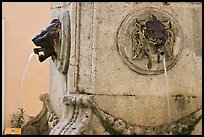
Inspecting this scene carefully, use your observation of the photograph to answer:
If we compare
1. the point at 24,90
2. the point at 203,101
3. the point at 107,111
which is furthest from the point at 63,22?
the point at 24,90

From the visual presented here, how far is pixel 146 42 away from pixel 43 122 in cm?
155

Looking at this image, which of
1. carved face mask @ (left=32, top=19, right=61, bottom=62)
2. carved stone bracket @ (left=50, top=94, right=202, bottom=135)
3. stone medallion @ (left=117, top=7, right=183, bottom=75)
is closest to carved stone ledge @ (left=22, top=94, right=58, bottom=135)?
carved face mask @ (left=32, top=19, right=61, bottom=62)

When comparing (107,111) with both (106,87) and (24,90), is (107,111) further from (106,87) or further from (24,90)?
(24,90)

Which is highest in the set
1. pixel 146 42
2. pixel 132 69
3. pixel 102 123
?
pixel 146 42

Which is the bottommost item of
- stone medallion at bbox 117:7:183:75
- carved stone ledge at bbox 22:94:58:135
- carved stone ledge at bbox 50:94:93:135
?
carved stone ledge at bbox 22:94:58:135

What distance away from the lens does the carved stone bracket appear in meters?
5.12

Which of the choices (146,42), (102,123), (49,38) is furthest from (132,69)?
(49,38)

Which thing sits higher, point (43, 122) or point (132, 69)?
point (132, 69)

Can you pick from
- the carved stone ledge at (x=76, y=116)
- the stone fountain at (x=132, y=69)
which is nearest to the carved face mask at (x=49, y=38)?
the stone fountain at (x=132, y=69)

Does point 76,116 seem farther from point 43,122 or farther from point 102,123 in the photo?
point 43,122

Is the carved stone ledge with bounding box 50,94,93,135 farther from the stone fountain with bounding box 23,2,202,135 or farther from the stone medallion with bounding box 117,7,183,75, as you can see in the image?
the stone medallion with bounding box 117,7,183,75

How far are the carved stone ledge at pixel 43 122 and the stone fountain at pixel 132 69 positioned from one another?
2.17 feet

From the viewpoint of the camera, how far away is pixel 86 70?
530 centimetres

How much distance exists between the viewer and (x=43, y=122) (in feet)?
20.9
